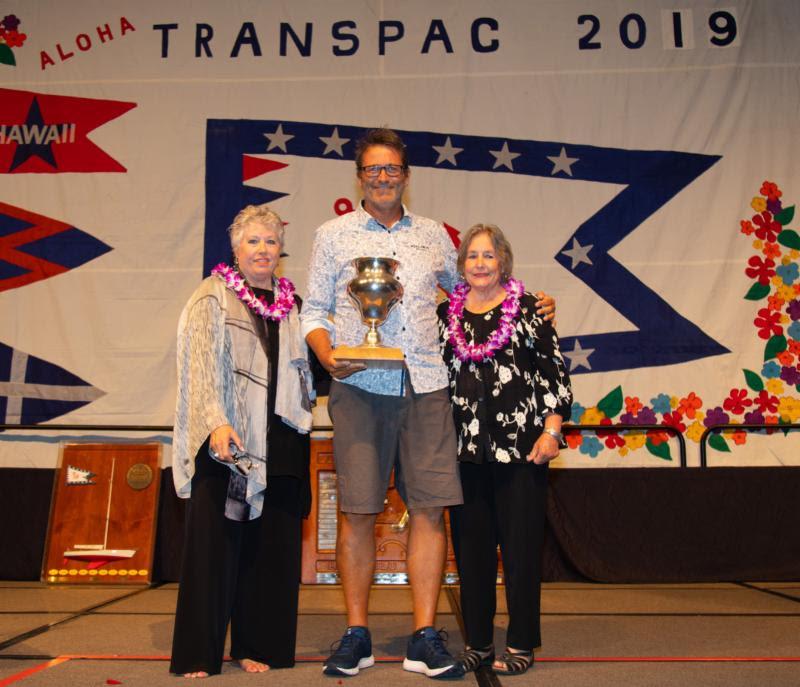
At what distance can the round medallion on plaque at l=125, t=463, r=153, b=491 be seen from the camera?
453cm

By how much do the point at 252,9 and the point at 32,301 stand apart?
2.06 meters

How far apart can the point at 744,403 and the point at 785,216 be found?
3.43 ft

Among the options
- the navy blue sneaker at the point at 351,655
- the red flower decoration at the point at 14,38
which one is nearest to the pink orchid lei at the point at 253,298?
the navy blue sneaker at the point at 351,655

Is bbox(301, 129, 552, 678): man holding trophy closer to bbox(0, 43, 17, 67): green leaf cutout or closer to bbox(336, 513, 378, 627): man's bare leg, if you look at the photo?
bbox(336, 513, 378, 627): man's bare leg

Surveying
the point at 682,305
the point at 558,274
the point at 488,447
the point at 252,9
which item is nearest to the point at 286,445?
the point at 488,447

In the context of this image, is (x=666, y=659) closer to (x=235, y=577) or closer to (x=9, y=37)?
(x=235, y=577)

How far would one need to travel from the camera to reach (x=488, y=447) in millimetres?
2588

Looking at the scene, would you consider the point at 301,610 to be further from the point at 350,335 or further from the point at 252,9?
the point at 252,9

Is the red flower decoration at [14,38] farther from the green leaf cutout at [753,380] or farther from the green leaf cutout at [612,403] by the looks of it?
the green leaf cutout at [753,380]

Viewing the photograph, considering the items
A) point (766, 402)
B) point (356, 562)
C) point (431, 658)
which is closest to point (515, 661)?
point (431, 658)

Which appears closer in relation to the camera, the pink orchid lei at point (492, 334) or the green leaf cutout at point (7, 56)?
the pink orchid lei at point (492, 334)

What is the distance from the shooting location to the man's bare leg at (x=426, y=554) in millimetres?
2549

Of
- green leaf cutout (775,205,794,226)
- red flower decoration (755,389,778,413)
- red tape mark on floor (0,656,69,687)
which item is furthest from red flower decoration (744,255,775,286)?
red tape mark on floor (0,656,69,687)

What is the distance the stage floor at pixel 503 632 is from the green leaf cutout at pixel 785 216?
191cm
